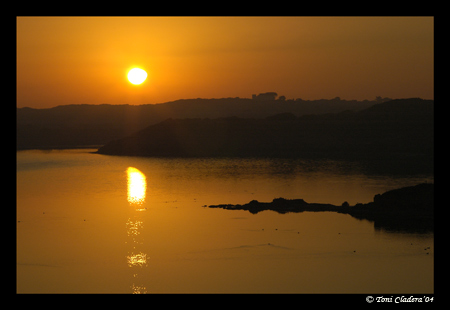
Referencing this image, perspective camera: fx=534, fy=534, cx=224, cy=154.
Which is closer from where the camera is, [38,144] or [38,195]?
[38,195]

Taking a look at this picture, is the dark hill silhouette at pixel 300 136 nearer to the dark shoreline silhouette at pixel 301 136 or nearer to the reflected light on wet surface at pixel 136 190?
the dark shoreline silhouette at pixel 301 136

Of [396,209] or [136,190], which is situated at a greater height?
[136,190]

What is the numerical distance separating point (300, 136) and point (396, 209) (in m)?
96.8

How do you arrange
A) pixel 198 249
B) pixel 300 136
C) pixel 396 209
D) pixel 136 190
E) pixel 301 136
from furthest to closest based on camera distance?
1. pixel 300 136
2. pixel 301 136
3. pixel 136 190
4. pixel 396 209
5. pixel 198 249

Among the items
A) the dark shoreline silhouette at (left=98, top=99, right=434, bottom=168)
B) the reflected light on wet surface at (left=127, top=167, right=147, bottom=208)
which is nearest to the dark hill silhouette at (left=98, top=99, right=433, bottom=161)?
the dark shoreline silhouette at (left=98, top=99, right=434, bottom=168)

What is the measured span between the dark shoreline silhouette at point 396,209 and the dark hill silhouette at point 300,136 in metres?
80.1

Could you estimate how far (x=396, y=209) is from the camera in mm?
31484

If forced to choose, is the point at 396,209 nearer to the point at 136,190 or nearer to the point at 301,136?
the point at 136,190

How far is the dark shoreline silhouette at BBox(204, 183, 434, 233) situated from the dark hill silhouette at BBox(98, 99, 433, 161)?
8011cm

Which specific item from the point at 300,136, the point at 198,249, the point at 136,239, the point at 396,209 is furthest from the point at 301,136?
the point at 198,249

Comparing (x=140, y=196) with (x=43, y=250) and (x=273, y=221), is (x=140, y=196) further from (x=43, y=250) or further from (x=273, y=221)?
(x=43, y=250)
